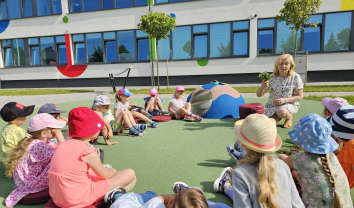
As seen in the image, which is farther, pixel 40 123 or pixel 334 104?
pixel 334 104

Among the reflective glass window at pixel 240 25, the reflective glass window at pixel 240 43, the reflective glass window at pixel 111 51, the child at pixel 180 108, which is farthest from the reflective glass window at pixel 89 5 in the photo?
the child at pixel 180 108

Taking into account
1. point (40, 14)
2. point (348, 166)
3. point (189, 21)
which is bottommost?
point (348, 166)

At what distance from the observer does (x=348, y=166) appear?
2395 mm

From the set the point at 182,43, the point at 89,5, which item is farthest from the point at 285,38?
the point at 89,5

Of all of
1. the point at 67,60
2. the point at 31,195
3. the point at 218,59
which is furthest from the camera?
the point at 67,60

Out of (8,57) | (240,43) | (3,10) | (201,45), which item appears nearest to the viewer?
(240,43)

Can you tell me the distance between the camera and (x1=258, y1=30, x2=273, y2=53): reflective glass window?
16078mm

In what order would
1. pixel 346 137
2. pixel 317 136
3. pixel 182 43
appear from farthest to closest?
1. pixel 182 43
2. pixel 346 137
3. pixel 317 136

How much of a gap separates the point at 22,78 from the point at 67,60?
4641mm

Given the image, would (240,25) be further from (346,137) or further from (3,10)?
(3,10)

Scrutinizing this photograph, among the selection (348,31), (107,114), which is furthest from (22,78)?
(348,31)

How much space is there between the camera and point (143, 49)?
18.2 metres

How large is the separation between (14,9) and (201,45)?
54.2ft

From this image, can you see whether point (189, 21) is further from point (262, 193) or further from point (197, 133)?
point (262, 193)
